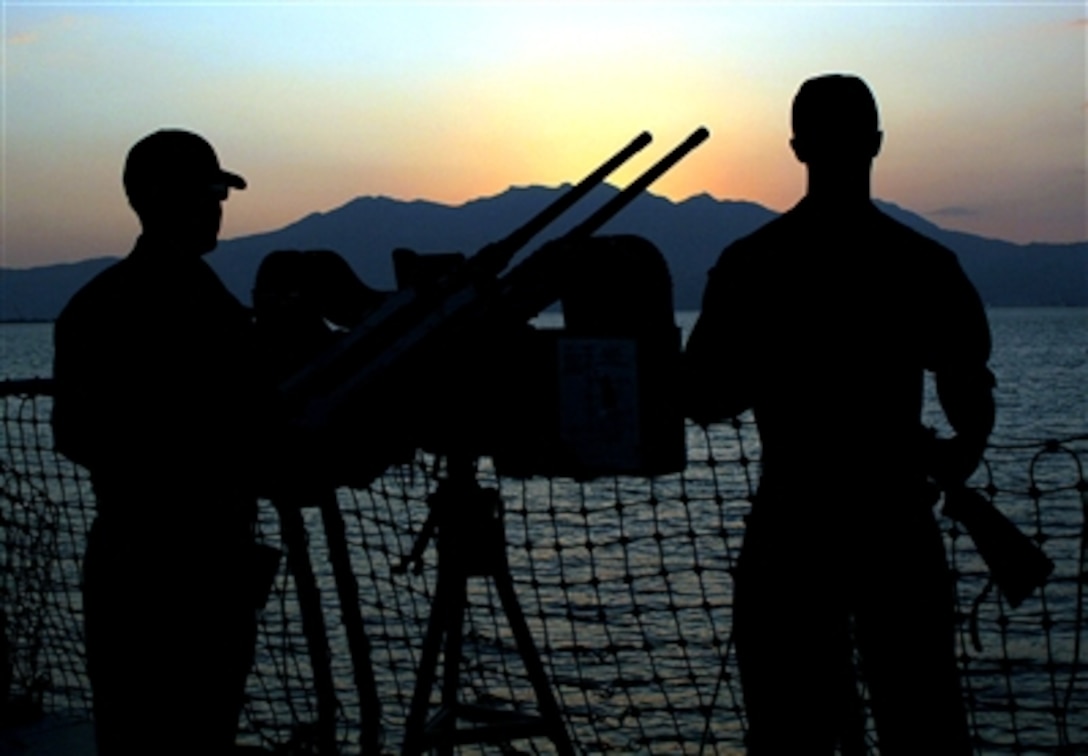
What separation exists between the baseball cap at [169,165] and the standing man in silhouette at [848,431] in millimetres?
1300

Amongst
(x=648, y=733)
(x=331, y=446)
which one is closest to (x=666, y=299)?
(x=331, y=446)

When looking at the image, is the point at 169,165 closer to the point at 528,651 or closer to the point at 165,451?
the point at 165,451

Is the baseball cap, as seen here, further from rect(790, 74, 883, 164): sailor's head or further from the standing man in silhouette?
rect(790, 74, 883, 164): sailor's head

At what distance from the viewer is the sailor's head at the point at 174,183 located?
373cm

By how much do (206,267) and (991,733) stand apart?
13.9 meters

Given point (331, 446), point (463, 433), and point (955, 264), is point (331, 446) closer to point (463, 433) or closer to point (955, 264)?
point (463, 433)

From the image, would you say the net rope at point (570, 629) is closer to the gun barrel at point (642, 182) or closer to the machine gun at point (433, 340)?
the machine gun at point (433, 340)

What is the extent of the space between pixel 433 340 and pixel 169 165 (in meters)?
0.79

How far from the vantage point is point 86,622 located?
3752 millimetres

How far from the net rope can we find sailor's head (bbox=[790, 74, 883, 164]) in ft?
5.26

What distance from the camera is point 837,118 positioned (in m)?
3.46

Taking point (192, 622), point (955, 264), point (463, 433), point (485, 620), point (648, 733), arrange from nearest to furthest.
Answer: point (955, 264), point (192, 622), point (463, 433), point (648, 733), point (485, 620)

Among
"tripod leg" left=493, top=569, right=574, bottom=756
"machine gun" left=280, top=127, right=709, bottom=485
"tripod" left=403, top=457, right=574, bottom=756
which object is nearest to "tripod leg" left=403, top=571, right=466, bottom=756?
"tripod" left=403, top=457, right=574, bottom=756

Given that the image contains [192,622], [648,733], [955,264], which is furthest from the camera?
[648,733]
